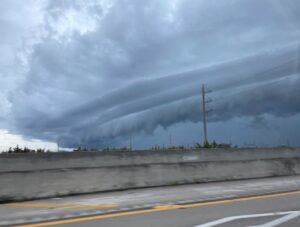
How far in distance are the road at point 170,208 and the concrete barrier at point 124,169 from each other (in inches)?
25.2

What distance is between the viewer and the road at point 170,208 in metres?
9.48

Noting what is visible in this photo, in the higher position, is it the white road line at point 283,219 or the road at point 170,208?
the road at point 170,208

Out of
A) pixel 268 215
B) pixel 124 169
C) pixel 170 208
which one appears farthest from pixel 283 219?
pixel 124 169

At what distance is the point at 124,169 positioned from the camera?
52.9ft

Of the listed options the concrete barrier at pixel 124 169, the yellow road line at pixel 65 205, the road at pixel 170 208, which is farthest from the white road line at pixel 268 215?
the concrete barrier at pixel 124 169

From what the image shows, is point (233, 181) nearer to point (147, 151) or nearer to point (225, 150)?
point (225, 150)

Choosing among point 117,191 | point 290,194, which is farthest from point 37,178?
point 290,194

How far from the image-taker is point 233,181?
18.5m

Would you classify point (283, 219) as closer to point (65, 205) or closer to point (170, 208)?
point (170, 208)

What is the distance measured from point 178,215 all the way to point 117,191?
5646mm

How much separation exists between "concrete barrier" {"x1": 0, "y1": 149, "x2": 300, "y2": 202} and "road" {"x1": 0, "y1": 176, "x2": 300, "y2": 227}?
64 centimetres

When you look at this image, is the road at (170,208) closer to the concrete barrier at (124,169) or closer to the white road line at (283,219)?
the white road line at (283,219)

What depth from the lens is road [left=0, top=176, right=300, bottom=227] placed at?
948cm

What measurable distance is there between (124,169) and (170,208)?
5.00 meters
